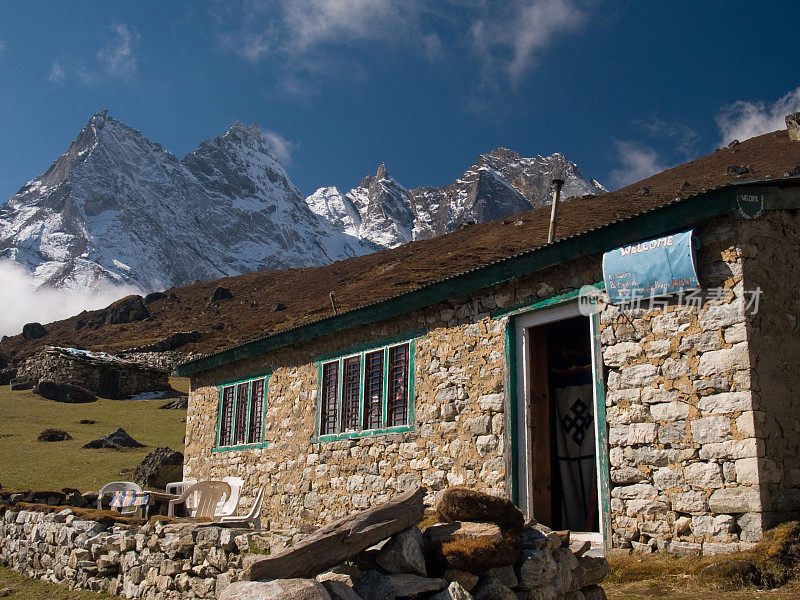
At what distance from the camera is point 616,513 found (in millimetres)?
8102

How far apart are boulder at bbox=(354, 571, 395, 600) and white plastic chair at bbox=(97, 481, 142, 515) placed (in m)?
8.36

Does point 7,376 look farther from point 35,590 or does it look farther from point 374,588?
point 374,588

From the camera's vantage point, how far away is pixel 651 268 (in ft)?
26.6

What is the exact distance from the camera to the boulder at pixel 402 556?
4.90 meters

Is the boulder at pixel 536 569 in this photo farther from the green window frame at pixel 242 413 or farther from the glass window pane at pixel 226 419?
the glass window pane at pixel 226 419

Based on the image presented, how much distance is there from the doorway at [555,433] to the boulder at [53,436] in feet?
68.1

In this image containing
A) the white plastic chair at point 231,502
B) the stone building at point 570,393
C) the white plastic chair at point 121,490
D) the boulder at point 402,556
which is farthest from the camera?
the white plastic chair at point 121,490

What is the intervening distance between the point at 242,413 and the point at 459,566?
1079cm

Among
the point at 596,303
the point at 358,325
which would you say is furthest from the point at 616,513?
the point at 358,325

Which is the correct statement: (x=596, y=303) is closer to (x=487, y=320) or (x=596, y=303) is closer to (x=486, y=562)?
(x=487, y=320)

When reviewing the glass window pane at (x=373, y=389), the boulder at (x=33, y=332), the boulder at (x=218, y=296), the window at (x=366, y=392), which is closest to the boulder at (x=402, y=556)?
the window at (x=366, y=392)

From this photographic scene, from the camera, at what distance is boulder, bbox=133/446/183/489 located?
63.3 feet

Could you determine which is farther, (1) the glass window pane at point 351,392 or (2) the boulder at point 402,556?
(1) the glass window pane at point 351,392

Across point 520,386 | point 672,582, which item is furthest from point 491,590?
point 520,386
